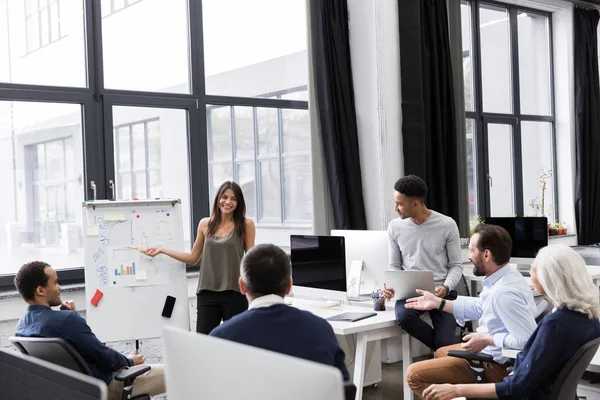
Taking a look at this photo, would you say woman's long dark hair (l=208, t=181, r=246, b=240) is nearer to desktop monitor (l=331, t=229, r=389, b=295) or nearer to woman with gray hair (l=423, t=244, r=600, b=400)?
desktop monitor (l=331, t=229, r=389, b=295)

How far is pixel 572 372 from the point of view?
89.7 inches

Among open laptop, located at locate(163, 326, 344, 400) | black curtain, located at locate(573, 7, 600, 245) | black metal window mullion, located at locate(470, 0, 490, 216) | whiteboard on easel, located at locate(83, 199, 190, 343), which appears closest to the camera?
open laptop, located at locate(163, 326, 344, 400)

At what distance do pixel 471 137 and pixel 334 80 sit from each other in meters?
2.23

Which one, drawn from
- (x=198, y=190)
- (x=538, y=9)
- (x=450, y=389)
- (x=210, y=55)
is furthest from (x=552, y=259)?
(x=538, y=9)

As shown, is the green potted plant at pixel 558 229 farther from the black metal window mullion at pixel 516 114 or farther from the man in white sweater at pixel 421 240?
the man in white sweater at pixel 421 240

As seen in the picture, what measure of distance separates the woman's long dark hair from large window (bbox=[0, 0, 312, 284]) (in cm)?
100

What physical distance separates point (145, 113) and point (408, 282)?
243 centimetres

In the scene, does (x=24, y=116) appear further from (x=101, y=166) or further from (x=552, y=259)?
(x=552, y=259)

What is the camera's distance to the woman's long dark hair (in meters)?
4.13

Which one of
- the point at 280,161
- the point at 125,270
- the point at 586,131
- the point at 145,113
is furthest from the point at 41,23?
the point at 586,131

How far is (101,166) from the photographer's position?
15.6 ft

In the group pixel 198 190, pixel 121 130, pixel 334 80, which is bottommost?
pixel 198 190

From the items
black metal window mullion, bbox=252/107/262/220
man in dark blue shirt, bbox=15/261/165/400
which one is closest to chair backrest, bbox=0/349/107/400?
man in dark blue shirt, bbox=15/261/165/400

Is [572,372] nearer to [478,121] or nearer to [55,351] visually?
[55,351]
